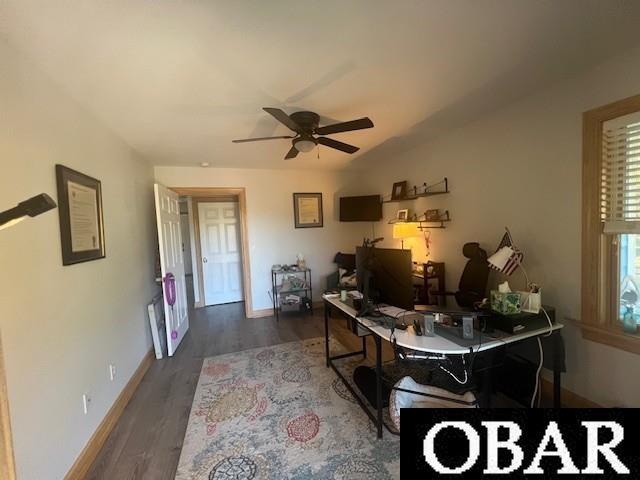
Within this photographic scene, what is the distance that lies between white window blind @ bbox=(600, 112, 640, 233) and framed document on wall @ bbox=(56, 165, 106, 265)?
336cm

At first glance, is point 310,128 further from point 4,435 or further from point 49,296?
point 4,435

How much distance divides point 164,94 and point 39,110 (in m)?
0.67

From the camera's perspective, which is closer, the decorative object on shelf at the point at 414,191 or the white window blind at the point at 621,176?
the white window blind at the point at 621,176

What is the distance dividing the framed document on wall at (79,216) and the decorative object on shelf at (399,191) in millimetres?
3193

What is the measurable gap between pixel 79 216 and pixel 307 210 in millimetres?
3123

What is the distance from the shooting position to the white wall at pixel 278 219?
4051mm

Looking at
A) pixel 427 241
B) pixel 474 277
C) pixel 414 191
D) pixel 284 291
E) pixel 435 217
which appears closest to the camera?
pixel 474 277

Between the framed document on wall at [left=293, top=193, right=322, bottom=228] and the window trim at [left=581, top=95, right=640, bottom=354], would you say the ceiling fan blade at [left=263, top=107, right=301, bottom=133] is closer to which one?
the window trim at [left=581, top=95, right=640, bottom=354]

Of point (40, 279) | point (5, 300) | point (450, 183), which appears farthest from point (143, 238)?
point (450, 183)

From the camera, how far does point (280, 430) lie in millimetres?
1866

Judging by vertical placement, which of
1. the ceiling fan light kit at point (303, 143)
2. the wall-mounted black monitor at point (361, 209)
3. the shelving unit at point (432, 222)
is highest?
the ceiling fan light kit at point (303, 143)

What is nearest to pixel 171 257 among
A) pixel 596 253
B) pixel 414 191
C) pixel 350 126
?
pixel 350 126

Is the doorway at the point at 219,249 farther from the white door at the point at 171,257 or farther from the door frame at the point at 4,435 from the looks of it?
the door frame at the point at 4,435

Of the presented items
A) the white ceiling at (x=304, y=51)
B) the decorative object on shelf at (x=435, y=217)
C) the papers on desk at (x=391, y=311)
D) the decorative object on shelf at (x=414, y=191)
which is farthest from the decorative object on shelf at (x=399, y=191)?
the papers on desk at (x=391, y=311)
